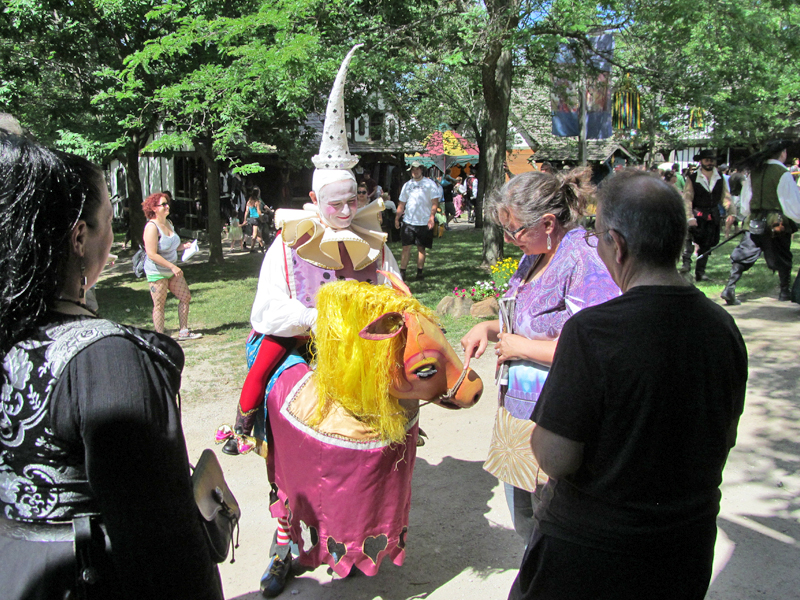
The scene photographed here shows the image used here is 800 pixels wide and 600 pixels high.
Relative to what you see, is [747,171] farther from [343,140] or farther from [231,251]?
[231,251]

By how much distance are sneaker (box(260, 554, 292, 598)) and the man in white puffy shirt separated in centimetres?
806

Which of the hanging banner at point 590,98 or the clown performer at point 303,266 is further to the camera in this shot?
the hanging banner at point 590,98

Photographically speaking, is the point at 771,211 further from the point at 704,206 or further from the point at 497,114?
the point at 497,114

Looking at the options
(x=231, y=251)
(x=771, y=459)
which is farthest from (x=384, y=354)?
(x=231, y=251)

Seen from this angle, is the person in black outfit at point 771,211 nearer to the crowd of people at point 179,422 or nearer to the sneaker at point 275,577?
the crowd of people at point 179,422

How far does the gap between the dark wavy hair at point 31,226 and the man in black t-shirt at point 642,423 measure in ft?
3.87

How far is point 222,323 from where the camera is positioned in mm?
8711

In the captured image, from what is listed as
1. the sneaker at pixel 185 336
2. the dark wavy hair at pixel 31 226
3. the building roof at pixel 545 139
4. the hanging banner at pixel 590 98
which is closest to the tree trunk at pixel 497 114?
the hanging banner at pixel 590 98

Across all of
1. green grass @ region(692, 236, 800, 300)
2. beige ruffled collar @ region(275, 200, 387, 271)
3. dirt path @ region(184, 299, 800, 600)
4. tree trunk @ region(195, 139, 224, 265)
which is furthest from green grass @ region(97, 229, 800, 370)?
beige ruffled collar @ region(275, 200, 387, 271)

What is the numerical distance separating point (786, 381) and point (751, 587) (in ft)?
10.2

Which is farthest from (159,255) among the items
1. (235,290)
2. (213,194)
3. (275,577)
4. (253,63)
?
(213,194)

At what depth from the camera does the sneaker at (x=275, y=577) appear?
122 inches

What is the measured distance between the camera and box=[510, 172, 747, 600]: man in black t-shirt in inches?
61.4

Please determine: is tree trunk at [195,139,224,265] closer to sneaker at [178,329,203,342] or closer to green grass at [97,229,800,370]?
green grass at [97,229,800,370]
